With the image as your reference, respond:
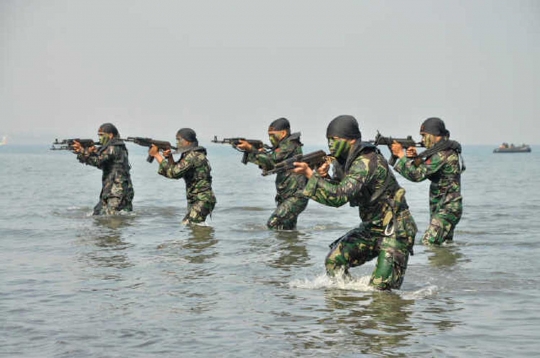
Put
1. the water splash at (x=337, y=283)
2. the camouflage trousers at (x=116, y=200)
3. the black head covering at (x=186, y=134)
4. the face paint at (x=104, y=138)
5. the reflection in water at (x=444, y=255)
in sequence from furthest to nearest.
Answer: the camouflage trousers at (x=116, y=200), the face paint at (x=104, y=138), the black head covering at (x=186, y=134), the reflection in water at (x=444, y=255), the water splash at (x=337, y=283)

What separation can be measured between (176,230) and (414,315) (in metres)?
9.32

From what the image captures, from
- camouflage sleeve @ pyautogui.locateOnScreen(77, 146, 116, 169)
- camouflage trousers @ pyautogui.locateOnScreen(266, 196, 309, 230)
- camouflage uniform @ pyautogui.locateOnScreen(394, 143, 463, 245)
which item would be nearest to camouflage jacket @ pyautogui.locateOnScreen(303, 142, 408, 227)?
camouflage uniform @ pyautogui.locateOnScreen(394, 143, 463, 245)

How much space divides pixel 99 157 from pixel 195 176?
337 centimetres

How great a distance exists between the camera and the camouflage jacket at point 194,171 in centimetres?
1634

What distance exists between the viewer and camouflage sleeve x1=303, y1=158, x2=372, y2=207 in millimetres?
9258

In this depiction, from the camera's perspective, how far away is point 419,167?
1355cm

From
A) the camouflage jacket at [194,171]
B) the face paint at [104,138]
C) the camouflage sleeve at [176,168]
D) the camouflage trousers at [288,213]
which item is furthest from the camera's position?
the face paint at [104,138]

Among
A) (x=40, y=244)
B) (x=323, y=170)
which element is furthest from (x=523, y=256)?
(x=40, y=244)

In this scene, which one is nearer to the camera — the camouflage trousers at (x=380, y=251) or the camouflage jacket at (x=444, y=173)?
the camouflage trousers at (x=380, y=251)

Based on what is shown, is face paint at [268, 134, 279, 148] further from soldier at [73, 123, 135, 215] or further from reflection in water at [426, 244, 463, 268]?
soldier at [73, 123, 135, 215]

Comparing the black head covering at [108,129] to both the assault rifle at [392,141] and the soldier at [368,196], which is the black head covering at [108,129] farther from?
the soldier at [368,196]

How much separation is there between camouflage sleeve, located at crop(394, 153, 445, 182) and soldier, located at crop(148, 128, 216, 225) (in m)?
4.79

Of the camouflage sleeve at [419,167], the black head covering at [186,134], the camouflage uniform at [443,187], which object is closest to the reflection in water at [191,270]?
the black head covering at [186,134]

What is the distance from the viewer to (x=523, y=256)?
1420 centimetres
